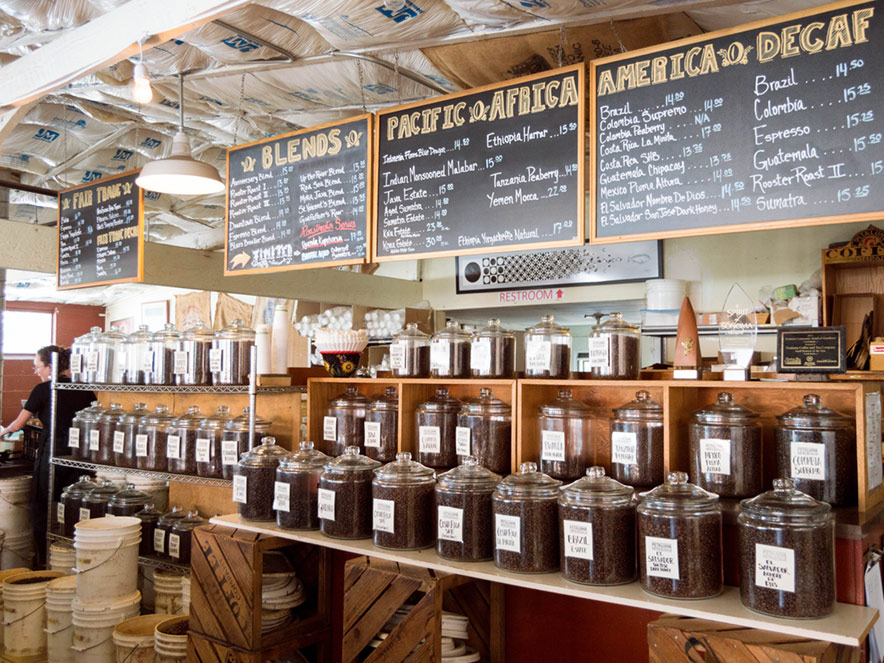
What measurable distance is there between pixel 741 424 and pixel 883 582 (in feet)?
2.10

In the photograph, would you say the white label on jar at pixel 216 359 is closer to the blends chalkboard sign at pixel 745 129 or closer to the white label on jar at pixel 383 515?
the white label on jar at pixel 383 515

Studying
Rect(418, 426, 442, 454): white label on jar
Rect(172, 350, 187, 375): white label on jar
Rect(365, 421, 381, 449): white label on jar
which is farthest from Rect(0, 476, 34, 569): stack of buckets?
Rect(418, 426, 442, 454): white label on jar

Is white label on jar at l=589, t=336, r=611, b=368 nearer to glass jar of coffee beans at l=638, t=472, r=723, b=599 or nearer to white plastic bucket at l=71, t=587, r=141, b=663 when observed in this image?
→ glass jar of coffee beans at l=638, t=472, r=723, b=599

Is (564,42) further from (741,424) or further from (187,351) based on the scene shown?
(187,351)

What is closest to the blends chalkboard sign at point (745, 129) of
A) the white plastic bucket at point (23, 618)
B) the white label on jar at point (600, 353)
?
Answer: the white label on jar at point (600, 353)

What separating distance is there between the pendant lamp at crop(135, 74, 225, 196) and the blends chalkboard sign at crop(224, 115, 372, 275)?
279 millimetres

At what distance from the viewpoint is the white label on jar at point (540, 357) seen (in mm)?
2346

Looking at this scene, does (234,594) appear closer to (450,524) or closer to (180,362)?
(450,524)

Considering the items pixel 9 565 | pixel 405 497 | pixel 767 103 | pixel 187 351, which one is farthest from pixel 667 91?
pixel 9 565

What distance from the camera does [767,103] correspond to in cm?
199

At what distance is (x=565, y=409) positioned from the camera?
7.43 ft

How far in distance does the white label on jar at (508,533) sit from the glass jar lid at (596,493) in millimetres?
153

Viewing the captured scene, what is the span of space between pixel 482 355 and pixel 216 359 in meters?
1.46

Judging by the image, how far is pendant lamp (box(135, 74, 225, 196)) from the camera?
2.86m
